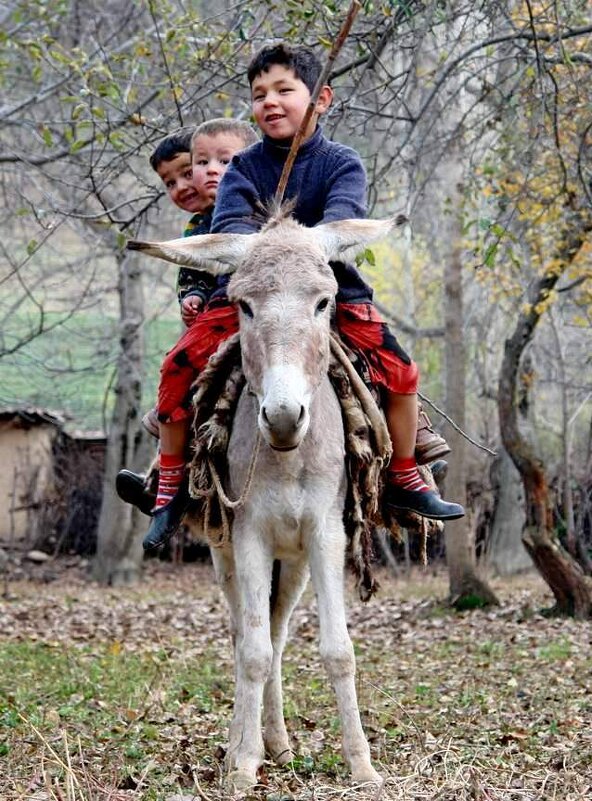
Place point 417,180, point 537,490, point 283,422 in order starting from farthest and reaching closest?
point 537,490 < point 417,180 < point 283,422

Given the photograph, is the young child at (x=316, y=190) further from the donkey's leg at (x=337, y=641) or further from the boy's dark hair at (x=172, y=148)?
the boy's dark hair at (x=172, y=148)

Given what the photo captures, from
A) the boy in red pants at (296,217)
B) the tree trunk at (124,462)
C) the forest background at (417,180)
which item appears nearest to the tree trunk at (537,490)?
the forest background at (417,180)

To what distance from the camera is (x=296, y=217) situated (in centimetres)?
563

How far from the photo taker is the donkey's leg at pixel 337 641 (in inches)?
194

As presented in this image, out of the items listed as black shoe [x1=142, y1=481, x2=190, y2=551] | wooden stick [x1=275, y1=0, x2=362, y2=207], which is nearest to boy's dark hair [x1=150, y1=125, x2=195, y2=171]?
wooden stick [x1=275, y1=0, x2=362, y2=207]

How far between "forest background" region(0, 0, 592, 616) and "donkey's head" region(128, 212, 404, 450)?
4.88ft

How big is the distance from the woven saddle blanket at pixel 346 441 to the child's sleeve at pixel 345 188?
0.58 meters

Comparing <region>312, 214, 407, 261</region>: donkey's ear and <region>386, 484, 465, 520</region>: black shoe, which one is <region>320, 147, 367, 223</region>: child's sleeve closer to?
<region>312, 214, 407, 261</region>: donkey's ear

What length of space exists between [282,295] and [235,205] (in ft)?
2.71

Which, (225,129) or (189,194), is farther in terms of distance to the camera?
(189,194)

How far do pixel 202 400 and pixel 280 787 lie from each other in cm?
176

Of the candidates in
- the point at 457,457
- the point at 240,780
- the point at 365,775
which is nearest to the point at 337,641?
the point at 365,775

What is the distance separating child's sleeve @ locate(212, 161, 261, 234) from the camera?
17.1 feet

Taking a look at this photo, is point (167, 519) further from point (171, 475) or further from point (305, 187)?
point (305, 187)
